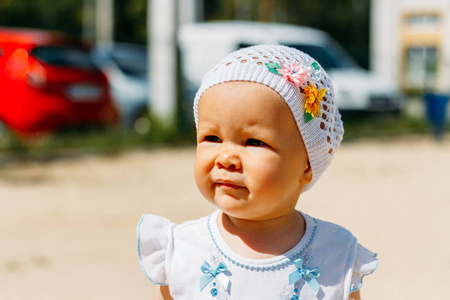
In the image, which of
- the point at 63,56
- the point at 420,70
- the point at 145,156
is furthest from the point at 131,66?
the point at 420,70

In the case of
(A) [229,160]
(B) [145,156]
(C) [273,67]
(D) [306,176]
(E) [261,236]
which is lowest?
(B) [145,156]

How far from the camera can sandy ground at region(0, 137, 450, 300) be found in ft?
14.0

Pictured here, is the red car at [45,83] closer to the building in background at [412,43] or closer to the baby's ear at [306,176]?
the baby's ear at [306,176]

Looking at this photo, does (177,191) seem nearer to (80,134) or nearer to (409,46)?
(80,134)

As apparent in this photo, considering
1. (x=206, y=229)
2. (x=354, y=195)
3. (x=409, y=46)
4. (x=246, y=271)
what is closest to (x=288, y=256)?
(x=246, y=271)

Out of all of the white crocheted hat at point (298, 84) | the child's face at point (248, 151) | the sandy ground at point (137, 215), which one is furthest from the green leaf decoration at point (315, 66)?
the sandy ground at point (137, 215)

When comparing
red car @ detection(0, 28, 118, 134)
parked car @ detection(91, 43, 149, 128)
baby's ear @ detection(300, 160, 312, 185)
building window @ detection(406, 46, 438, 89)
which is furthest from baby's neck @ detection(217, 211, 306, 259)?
building window @ detection(406, 46, 438, 89)

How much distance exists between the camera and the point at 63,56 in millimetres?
9781

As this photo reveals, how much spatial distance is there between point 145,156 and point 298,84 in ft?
25.6

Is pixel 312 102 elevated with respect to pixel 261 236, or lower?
elevated

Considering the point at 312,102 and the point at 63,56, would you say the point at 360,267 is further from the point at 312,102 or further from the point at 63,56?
the point at 63,56

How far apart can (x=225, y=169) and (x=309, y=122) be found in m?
0.30

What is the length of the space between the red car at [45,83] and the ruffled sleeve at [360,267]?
7.68 m

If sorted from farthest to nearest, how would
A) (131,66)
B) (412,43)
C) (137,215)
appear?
(412,43) → (131,66) → (137,215)
